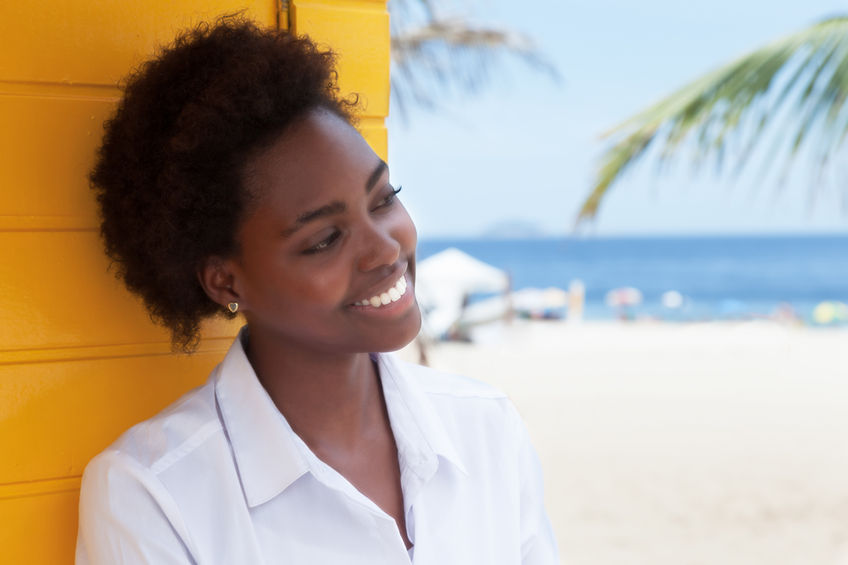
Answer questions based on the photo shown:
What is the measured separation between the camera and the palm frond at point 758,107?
2.73 m

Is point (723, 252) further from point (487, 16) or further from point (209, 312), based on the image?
point (209, 312)

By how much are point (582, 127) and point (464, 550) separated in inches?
2272

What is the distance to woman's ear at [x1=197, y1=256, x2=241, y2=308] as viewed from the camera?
142cm

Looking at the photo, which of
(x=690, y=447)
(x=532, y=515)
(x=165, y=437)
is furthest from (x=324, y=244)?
(x=690, y=447)

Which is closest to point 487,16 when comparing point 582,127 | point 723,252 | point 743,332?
point 743,332

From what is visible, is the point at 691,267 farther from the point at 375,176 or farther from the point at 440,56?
the point at 375,176

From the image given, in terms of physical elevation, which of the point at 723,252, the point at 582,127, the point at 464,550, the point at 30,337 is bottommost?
the point at 723,252

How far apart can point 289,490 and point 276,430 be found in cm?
10

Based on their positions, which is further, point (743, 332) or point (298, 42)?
point (743, 332)

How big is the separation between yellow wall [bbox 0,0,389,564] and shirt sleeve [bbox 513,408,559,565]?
70 cm

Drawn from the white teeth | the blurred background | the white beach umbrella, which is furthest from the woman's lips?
the white beach umbrella

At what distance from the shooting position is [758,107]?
2814mm

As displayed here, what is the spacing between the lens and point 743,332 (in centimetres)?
1622

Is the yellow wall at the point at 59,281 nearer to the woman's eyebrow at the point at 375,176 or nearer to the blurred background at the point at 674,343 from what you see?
the woman's eyebrow at the point at 375,176
